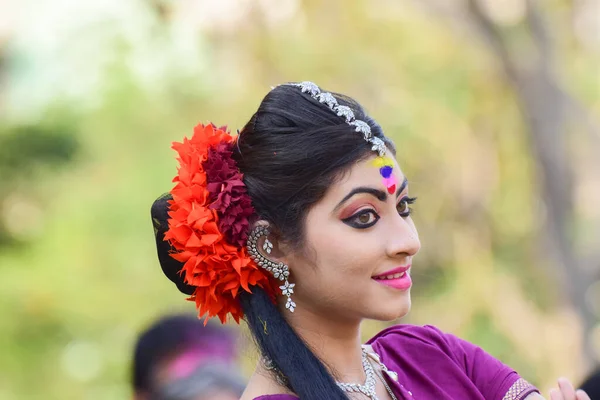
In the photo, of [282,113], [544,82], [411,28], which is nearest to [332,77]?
[411,28]

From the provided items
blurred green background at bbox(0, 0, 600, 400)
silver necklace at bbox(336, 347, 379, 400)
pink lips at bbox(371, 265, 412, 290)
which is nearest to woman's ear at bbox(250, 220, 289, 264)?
pink lips at bbox(371, 265, 412, 290)

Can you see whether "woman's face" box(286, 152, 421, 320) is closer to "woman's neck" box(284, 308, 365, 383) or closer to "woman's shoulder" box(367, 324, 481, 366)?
"woman's neck" box(284, 308, 365, 383)

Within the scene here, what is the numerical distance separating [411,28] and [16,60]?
420 centimetres

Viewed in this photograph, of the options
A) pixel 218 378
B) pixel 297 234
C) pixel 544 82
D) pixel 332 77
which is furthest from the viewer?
pixel 332 77

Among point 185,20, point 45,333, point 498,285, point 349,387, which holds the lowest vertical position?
point 498,285

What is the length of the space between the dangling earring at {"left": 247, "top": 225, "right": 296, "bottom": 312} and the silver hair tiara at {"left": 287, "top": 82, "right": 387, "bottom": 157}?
0.34 m

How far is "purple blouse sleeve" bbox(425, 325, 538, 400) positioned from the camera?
2.20 m

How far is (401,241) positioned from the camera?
6.68 ft

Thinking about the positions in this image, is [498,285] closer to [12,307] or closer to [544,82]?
[544,82]

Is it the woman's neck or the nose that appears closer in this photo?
the nose

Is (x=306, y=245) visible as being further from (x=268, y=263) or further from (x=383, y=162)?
(x=383, y=162)

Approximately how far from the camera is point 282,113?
216cm

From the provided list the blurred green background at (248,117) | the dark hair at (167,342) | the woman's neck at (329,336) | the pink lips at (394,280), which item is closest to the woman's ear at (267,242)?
the woman's neck at (329,336)

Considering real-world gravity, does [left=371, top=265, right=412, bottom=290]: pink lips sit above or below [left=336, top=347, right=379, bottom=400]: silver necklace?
above
